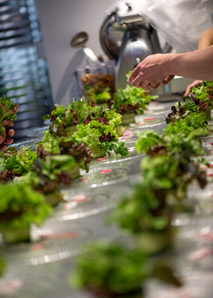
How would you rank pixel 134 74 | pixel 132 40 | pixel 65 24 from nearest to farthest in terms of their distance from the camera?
1. pixel 134 74
2. pixel 132 40
3. pixel 65 24

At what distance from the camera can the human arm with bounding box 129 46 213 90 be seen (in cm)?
172

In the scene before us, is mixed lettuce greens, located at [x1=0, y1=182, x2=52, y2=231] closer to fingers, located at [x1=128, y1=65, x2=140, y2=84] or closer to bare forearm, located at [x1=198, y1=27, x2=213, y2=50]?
fingers, located at [x1=128, y1=65, x2=140, y2=84]

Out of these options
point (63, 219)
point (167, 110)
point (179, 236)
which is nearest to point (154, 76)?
point (167, 110)

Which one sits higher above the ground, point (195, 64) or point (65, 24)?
point (65, 24)

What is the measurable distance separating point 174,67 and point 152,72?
0.17m

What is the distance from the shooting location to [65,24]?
5355 millimetres

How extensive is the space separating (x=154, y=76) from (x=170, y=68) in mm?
157

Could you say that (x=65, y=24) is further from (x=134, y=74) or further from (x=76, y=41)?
(x=134, y=74)

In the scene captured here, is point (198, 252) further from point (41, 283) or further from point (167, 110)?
point (167, 110)

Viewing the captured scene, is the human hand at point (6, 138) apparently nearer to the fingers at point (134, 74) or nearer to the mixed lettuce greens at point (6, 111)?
the mixed lettuce greens at point (6, 111)

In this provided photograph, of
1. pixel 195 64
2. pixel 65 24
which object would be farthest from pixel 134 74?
pixel 65 24

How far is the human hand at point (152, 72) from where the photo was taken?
1.95 m

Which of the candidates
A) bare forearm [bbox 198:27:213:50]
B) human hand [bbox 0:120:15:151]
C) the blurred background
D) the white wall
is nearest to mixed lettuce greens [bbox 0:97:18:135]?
human hand [bbox 0:120:15:151]

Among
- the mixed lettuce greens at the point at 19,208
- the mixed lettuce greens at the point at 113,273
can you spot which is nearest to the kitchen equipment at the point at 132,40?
the mixed lettuce greens at the point at 19,208
